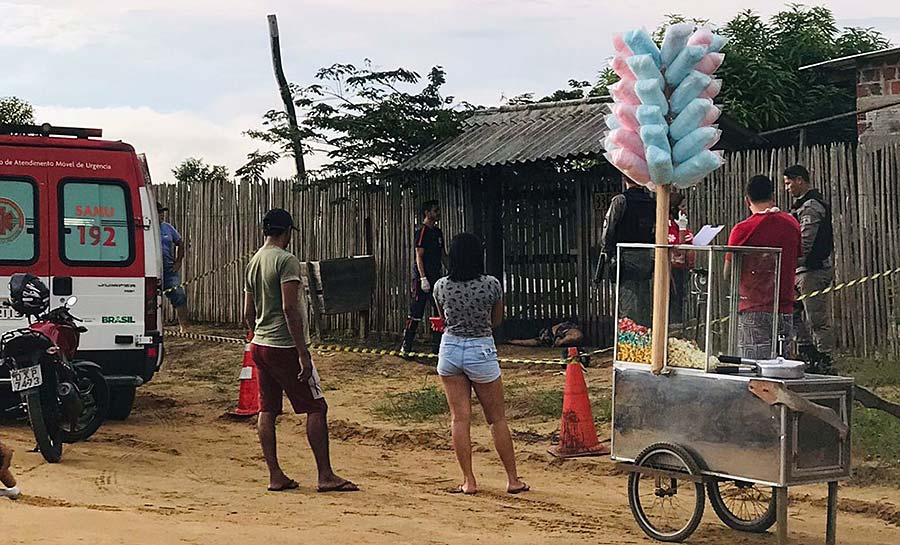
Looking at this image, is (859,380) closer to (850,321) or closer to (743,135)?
(850,321)

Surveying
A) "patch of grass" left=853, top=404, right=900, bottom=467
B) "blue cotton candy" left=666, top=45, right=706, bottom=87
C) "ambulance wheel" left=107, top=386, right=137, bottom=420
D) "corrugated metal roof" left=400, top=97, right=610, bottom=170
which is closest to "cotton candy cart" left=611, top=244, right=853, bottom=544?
"blue cotton candy" left=666, top=45, right=706, bottom=87

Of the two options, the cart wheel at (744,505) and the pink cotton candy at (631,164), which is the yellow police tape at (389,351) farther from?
the cart wheel at (744,505)

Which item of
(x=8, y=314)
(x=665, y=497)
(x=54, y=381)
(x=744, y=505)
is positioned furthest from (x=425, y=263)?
(x=665, y=497)

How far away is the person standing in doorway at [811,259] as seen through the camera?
11305 mm

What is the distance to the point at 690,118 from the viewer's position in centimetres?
760

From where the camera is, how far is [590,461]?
10.1m

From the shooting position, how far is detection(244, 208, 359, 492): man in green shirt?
29.7 ft

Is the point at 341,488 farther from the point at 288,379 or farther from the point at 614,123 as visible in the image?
the point at 614,123

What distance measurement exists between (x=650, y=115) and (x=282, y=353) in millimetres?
3090

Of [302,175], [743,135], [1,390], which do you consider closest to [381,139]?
[302,175]

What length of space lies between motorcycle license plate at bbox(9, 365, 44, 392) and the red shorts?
2.01 metres

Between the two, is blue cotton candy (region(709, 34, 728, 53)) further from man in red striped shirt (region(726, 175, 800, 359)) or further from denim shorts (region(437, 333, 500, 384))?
denim shorts (region(437, 333, 500, 384))

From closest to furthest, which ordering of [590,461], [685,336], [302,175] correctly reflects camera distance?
[685,336], [590,461], [302,175]

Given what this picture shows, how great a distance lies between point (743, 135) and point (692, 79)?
9.58m
